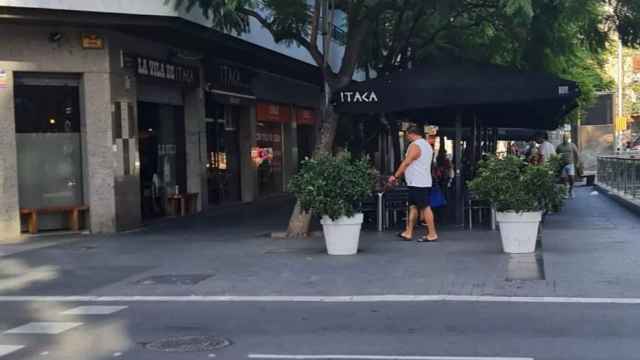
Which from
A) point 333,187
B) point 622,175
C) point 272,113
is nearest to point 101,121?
point 333,187

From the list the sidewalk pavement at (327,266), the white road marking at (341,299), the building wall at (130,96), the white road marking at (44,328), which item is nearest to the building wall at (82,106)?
the building wall at (130,96)

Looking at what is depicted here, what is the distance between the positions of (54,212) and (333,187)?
7341 millimetres

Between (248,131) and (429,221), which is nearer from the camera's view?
(429,221)

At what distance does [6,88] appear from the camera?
16938 millimetres

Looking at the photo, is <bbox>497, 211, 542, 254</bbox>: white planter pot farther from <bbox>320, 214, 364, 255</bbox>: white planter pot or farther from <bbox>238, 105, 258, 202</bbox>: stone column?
Answer: <bbox>238, 105, 258, 202</bbox>: stone column

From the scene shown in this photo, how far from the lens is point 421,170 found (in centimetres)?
1425

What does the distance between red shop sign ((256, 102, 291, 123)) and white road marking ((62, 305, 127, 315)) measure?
17111 mm

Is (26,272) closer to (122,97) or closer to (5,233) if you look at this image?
(5,233)

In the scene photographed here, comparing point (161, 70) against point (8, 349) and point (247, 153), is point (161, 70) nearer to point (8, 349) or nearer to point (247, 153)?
point (247, 153)

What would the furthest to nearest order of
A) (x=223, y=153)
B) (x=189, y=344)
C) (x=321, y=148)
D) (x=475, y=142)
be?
1. (x=223, y=153)
2. (x=475, y=142)
3. (x=321, y=148)
4. (x=189, y=344)

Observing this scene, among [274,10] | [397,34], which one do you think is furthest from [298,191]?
[397,34]

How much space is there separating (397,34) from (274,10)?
474 cm

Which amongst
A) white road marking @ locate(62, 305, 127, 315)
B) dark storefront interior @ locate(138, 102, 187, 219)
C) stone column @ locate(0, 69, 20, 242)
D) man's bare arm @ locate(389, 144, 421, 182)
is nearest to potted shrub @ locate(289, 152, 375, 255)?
man's bare arm @ locate(389, 144, 421, 182)

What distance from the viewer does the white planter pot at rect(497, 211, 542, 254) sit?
12.7 metres
